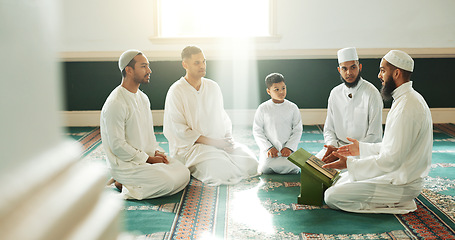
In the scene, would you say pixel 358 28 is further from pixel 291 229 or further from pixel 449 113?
pixel 291 229

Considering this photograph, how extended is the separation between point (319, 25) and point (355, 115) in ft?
9.17

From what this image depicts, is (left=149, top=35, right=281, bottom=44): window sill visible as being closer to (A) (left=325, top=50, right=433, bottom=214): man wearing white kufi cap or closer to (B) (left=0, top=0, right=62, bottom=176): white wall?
(A) (left=325, top=50, right=433, bottom=214): man wearing white kufi cap

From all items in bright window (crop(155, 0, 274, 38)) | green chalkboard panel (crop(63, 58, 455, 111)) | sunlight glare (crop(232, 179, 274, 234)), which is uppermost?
bright window (crop(155, 0, 274, 38))

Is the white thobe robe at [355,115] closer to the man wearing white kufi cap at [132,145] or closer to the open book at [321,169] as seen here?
the open book at [321,169]

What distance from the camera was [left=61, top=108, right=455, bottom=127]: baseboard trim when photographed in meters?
7.31

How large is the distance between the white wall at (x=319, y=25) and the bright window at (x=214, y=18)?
0.27m

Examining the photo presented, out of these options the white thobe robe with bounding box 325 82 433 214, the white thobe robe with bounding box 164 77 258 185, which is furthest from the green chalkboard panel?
Result: the white thobe robe with bounding box 325 82 433 214

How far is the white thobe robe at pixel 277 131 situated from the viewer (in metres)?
4.67

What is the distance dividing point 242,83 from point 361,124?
2959 mm

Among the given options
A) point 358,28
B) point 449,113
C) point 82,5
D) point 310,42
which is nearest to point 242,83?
point 310,42

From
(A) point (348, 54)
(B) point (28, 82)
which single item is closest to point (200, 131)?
(A) point (348, 54)

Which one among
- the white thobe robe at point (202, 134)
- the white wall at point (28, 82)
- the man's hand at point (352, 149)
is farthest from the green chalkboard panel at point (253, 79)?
the white wall at point (28, 82)

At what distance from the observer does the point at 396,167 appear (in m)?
3.39

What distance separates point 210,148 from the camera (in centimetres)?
454
